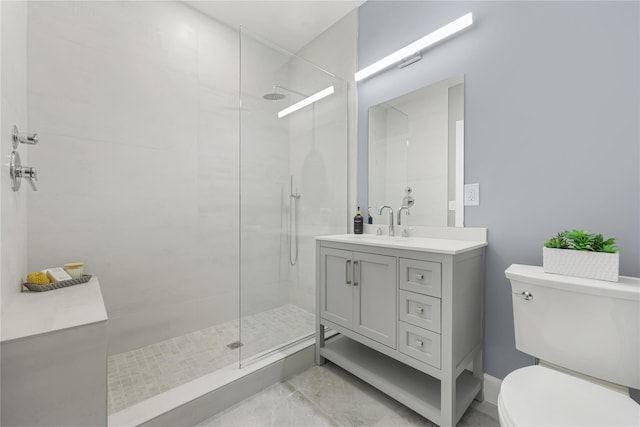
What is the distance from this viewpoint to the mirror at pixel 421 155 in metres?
1.68

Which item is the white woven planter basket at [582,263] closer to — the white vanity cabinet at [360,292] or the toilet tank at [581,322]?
the toilet tank at [581,322]

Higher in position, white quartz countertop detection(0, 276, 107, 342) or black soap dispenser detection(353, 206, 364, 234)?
black soap dispenser detection(353, 206, 364, 234)

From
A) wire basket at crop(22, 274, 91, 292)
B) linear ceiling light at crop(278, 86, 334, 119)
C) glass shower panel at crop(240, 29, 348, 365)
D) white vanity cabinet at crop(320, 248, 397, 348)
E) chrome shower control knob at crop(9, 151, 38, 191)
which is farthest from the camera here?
linear ceiling light at crop(278, 86, 334, 119)

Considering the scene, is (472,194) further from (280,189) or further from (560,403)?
(280,189)

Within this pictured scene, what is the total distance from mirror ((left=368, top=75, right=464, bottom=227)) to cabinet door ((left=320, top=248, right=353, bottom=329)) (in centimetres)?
56

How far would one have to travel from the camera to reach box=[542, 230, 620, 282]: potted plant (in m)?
1.02

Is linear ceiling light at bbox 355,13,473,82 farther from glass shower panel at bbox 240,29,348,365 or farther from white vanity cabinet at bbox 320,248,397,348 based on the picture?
white vanity cabinet at bbox 320,248,397,348

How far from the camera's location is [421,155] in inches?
73.2

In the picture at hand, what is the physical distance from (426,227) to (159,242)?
6.45 feet

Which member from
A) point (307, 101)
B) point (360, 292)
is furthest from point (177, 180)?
point (360, 292)

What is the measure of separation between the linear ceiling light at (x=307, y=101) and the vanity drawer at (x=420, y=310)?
1396 millimetres

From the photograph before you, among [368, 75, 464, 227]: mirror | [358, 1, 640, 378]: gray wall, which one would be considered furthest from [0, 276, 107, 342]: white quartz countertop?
[358, 1, 640, 378]: gray wall

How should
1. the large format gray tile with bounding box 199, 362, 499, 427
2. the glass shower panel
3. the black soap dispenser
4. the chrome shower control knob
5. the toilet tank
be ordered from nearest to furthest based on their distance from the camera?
the toilet tank < the chrome shower control knob < the large format gray tile with bounding box 199, 362, 499, 427 < the glass shower panel < the black soap dispenser

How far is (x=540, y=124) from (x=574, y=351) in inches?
40.8
